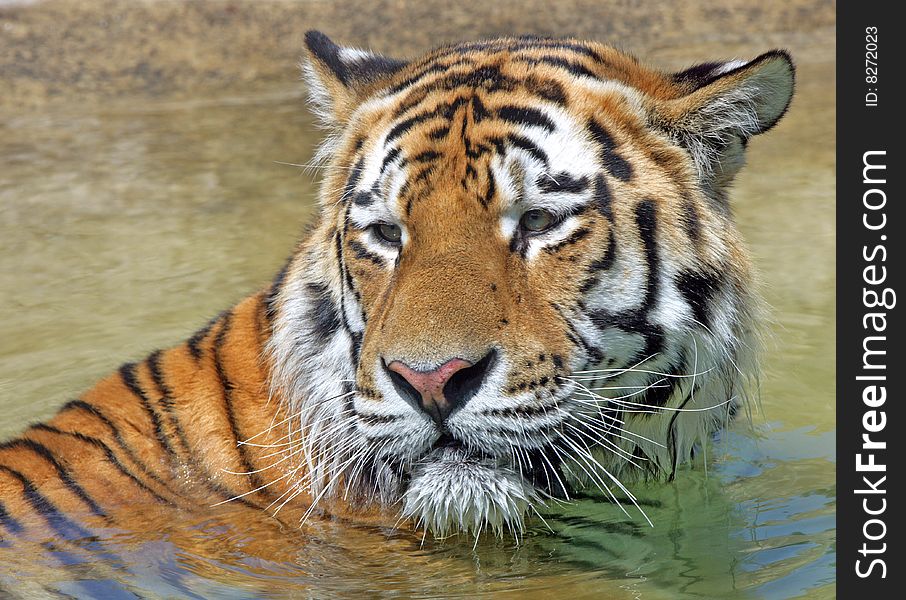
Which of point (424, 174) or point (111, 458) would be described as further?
point (111, 458)

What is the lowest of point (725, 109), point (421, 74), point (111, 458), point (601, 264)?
point (111, 458)

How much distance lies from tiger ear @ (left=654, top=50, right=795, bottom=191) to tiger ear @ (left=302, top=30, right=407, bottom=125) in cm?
76

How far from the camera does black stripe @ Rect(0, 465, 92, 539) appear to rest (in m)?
2.99

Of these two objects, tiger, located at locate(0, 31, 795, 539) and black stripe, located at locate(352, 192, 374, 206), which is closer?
tiger, located at locate(0, 31, 795, 539)

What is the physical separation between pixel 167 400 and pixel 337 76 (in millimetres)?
942

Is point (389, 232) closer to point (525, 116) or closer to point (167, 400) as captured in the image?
point (525, 116)

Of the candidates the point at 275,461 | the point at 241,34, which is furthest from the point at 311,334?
the point at 241,34

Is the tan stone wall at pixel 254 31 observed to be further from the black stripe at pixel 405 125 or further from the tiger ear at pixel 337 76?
the black stripe at pixel 405 125

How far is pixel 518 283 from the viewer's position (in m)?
2.67

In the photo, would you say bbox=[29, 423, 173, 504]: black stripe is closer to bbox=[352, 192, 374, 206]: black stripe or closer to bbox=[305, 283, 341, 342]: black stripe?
bbox=[305, 283, 341, 342]: black stripe

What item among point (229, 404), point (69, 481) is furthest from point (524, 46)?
point (69, 481)

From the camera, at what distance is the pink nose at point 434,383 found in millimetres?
2428

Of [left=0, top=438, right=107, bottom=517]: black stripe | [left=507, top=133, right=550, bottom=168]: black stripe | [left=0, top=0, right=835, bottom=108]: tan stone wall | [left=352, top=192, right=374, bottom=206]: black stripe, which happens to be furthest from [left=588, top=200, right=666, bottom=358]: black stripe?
[left=0, top=0, right=835, bottom=108]: tan stone wall
